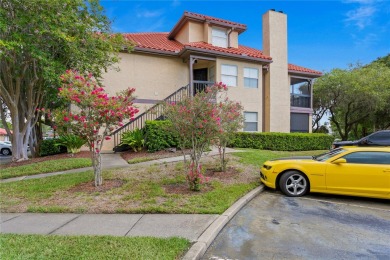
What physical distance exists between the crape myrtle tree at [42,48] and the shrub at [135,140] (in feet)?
10.9

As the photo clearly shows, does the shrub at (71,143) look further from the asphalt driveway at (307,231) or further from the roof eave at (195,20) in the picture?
the roof eave at (195,20)

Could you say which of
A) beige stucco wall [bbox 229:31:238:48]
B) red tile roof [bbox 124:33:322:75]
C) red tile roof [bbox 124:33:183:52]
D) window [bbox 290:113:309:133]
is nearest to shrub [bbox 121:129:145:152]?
red tile roof [bbox 124:33:322:75]

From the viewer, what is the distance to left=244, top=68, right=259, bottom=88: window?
56.0ft

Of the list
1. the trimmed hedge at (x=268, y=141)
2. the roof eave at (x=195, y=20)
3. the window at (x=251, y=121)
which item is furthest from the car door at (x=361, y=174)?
the roof eave at (x=195, y=20)

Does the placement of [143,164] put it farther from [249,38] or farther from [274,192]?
[249,38]

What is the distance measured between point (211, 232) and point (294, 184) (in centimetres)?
353

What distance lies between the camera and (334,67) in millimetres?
24484

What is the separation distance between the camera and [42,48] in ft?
32.6

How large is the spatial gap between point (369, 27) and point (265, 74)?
7.53 m

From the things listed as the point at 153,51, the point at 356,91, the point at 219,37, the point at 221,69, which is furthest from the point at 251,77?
the point at 356,91

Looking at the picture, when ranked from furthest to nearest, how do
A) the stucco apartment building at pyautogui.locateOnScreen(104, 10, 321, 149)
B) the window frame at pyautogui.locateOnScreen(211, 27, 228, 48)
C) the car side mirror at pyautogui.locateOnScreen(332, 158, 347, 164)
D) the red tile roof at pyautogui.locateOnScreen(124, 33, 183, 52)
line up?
the window frame at pyautogui.locateOnScreen(211, 27, 228, 48) < the red tile roof at pyautogui.locateOnScreen(124, 33, 183, 52) < the stucco apartment building at pyautogui.locateOnScreen(104, 10, 321, 149) < the car side mirror at pyautogui.locateOnScreen(332, 158, 347, 164)

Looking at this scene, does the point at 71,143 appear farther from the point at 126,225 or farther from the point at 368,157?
the point at 368,157

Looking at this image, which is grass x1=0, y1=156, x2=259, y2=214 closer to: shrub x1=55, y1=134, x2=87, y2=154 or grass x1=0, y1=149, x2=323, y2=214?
grass x1=0, y1=149, x2=323, y2=214

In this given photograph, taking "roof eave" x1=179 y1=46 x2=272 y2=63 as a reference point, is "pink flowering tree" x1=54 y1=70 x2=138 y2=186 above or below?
below
